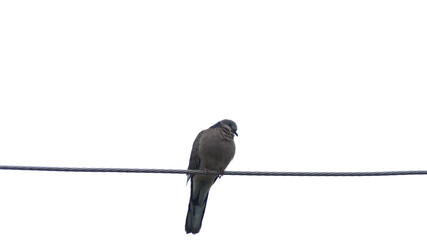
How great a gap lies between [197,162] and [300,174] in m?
2.77

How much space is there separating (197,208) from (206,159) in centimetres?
67

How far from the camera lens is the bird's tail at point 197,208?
8.36 m

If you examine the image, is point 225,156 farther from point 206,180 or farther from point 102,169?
point 102,169

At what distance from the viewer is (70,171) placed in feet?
17.7

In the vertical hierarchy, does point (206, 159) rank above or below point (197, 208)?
above

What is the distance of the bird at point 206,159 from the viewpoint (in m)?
8.08

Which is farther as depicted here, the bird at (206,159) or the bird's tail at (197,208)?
the bird's tail at (197,208)

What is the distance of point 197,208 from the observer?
8.46 metres

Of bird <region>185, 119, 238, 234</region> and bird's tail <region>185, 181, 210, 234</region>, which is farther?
bird's tail <region>185, 181, 210, 234</region>

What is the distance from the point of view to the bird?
8078mm

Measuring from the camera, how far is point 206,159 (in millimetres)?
8094

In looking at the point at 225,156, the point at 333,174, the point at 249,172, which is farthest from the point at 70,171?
the point at 225,156

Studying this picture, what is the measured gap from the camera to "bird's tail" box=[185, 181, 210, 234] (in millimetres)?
8359

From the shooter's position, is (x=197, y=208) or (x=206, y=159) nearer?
(x=206, y=159)
